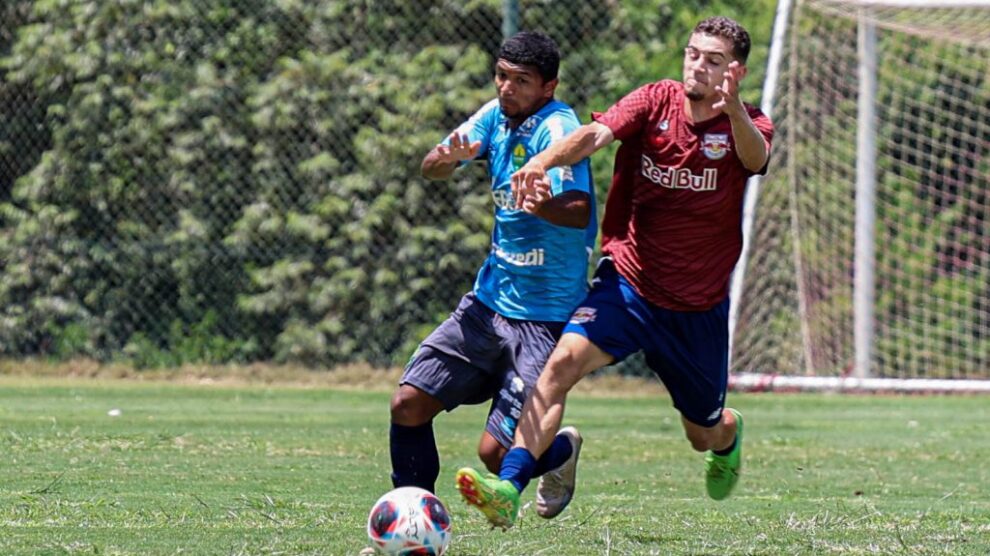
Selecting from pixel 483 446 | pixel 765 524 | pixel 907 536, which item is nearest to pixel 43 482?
pixel 483 446

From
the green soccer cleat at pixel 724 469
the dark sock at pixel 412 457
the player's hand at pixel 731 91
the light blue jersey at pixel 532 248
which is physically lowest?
the green soccer cleat at pixel 724 469

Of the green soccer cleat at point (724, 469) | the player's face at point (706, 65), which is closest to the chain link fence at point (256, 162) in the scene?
the green soccer cleat at point (724, 469)

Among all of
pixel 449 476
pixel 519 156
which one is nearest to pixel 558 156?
pixel 519 156

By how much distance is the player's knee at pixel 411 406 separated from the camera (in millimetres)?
6273

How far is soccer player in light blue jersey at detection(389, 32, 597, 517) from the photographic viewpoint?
20.7 ft

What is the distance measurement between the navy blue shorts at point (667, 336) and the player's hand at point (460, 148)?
73 centimetres

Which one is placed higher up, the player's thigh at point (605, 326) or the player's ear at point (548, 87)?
the player's ear at point (548, 87)

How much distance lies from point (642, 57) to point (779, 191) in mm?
1806

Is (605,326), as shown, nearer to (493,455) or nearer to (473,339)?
(473,339)

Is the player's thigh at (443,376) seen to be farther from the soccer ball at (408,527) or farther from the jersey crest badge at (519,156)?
the soccer ball at (408,527)

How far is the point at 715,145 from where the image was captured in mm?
6355

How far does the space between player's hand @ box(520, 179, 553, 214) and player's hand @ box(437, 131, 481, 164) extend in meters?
0.65

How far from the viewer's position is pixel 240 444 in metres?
9.46

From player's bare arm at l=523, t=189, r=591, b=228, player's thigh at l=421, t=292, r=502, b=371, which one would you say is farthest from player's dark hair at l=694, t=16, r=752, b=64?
player's thigh at l=421, t=292, r=502, b=371
